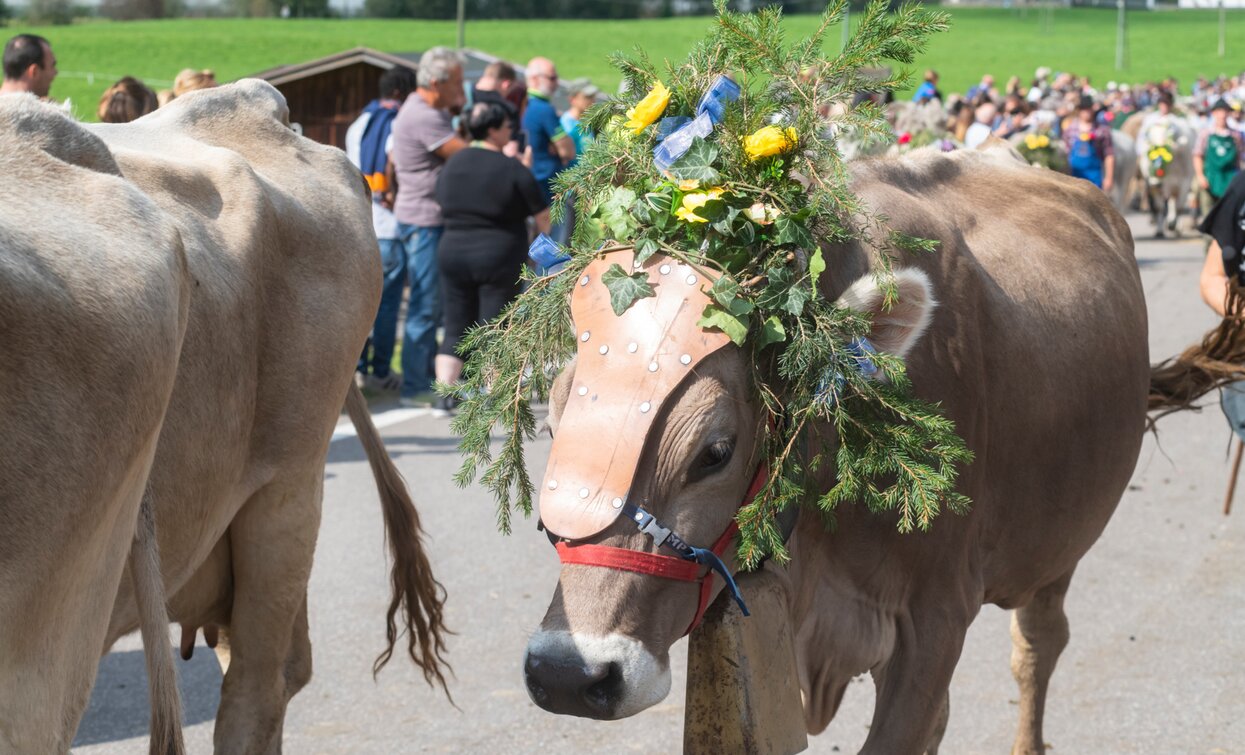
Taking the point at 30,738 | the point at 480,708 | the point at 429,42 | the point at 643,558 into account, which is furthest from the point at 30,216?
the point at 429,42

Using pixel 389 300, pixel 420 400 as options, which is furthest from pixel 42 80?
pixel 420 400

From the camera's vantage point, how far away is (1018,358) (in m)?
3.40

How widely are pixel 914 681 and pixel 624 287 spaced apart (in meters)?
1.15

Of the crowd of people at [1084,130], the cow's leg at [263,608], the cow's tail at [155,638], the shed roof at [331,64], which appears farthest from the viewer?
the crowd of people at [1084,130]

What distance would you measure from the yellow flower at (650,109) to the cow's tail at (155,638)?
1.21m

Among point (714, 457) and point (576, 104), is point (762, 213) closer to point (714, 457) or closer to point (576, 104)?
point (714, 457)

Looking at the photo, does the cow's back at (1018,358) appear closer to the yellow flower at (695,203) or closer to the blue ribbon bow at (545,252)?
the yellow flower at (695,203)

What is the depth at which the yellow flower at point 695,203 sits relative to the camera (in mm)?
2742

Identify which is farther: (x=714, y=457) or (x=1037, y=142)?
(x=1037, y=142)

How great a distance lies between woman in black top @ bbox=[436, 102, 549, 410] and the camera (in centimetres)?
880

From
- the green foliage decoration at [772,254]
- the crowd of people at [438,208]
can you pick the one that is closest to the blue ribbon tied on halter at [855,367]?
the green foliage decoration at [772,254]

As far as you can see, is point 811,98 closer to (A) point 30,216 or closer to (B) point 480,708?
(A) point 30,216

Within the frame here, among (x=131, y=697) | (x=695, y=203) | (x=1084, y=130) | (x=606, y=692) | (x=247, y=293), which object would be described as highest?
(x=695, y=203)

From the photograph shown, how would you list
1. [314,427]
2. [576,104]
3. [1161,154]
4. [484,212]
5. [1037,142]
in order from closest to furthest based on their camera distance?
[314,427] < [484,212] < [576,104] < [1037,142] < [1161,154]
